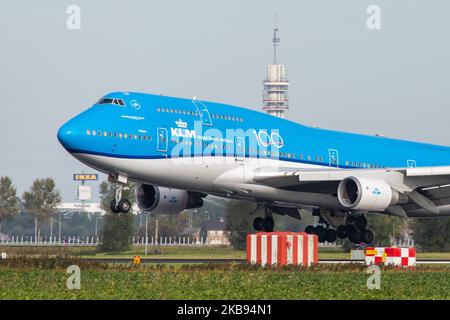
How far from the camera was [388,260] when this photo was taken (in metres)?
48.9

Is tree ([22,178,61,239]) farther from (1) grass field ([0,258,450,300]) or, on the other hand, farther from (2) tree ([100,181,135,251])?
(1) grass field ([0,258,450,300])

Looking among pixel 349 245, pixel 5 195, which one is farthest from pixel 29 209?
pixel 349 245

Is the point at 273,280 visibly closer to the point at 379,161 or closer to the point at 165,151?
the point at 165,151

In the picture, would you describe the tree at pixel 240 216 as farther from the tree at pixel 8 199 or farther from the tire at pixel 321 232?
the tree at pixel 8 199

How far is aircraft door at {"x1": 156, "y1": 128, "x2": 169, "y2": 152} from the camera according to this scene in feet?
165

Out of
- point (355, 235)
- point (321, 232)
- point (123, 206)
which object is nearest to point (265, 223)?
point (321, 232)

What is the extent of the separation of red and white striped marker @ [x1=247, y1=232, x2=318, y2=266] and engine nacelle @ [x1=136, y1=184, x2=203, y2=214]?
42.5ft

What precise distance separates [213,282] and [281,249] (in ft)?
34.6

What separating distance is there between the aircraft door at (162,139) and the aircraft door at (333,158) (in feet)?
36.1

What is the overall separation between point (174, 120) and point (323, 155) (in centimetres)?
1023

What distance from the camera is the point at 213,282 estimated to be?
1417 inches

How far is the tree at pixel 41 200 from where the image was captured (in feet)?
404

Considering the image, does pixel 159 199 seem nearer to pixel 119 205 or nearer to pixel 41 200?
pixel 119 205

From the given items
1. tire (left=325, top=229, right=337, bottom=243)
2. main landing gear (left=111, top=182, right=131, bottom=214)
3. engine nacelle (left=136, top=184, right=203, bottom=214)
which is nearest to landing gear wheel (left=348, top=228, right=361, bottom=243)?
tire (left=325, top=229, right=337, bottom=243)
